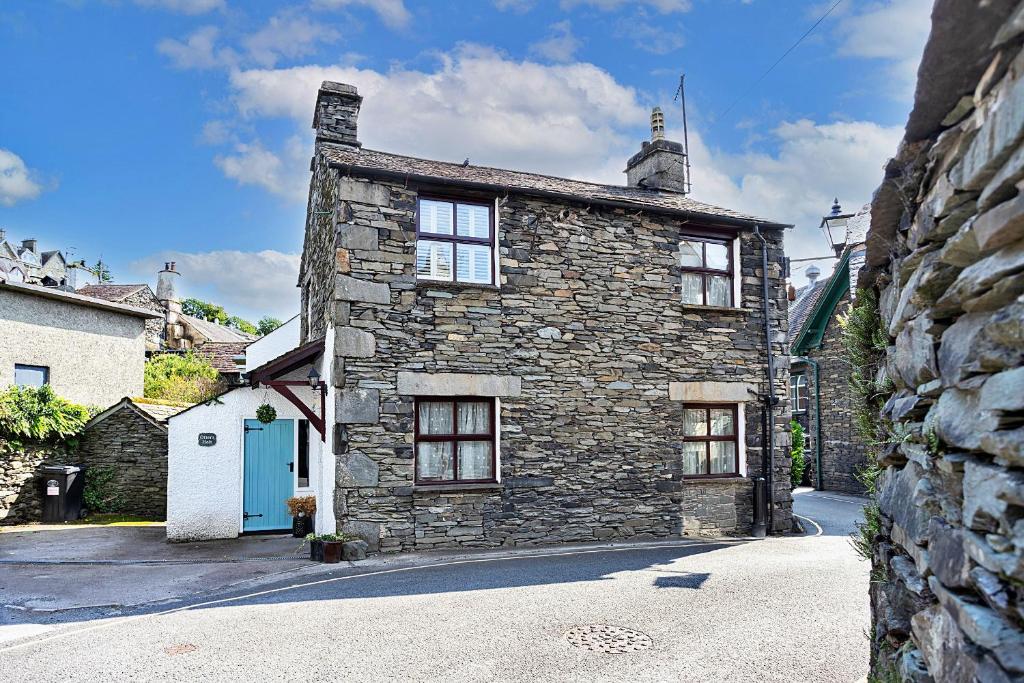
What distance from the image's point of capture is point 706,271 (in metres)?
13.0

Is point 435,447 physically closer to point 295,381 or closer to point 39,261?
point 295,381

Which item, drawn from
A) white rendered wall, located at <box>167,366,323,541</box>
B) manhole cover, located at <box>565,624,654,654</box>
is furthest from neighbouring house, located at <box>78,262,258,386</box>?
manhole cover, located at <box>565,624,654,654</box>

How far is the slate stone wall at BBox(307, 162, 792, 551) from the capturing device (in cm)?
1041

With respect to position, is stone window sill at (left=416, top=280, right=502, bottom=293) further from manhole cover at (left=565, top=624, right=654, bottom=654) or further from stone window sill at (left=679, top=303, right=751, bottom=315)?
manhole cover at (left=565, top=624, right=654, bottom=654)

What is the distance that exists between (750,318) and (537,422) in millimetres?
4748

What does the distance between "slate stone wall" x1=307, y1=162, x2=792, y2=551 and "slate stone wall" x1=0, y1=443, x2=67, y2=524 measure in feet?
30.9

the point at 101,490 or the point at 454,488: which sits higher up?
the point at 454,488

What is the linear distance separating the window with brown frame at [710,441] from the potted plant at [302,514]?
6.74 m

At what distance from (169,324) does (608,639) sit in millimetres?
34564

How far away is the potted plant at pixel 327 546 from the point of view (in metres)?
9.88

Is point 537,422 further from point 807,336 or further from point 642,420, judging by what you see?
point 807,336

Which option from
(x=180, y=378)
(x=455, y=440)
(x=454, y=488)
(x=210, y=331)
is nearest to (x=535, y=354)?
(x=455, y=440)

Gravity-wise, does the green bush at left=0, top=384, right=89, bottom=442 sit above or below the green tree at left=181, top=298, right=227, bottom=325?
below

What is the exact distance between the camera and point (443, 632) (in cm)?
670
